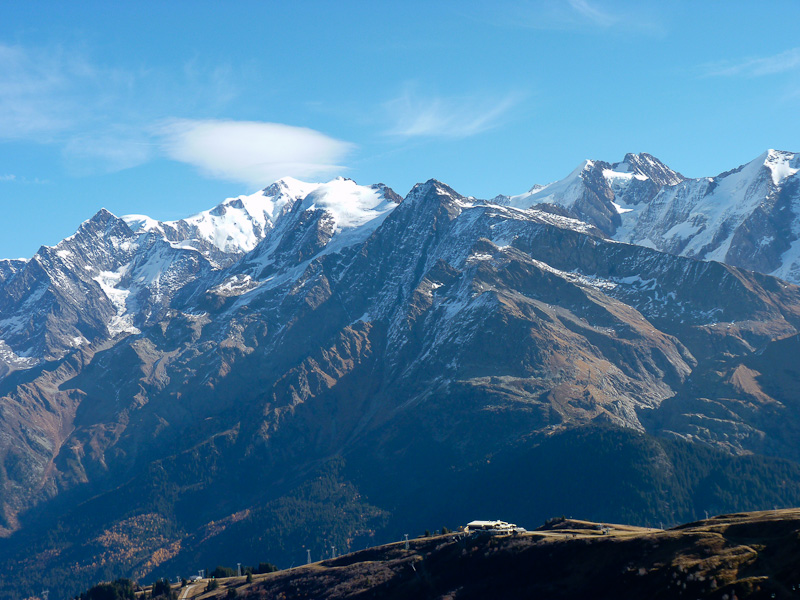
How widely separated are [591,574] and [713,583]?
3142cm

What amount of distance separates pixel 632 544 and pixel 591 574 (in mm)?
10018

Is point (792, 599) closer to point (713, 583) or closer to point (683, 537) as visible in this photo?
point (713, 583)

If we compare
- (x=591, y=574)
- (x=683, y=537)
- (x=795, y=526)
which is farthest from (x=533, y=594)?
(x=795, y=526)

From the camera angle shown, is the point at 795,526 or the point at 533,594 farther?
the point at 533,594

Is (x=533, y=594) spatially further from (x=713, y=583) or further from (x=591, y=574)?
(x=713, y=583)

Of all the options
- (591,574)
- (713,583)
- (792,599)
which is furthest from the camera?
(591,574)

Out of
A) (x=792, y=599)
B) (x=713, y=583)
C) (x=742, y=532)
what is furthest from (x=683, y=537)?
(x=792, y=599)

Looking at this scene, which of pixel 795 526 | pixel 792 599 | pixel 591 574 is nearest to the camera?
pixel 792 599

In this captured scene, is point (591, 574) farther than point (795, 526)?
Yes

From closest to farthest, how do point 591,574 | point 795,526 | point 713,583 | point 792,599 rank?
point 792,599, point 713,583, point 795,526, point 591,574

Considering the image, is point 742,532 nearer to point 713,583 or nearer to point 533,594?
point 713,583

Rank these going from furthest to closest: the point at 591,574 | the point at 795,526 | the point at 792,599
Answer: the point at 591,574, the point at 795,526, the point at 792,599

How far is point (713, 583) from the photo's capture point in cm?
16688

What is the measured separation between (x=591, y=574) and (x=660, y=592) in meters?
21.4
